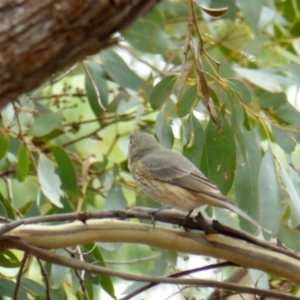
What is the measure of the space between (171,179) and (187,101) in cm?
33

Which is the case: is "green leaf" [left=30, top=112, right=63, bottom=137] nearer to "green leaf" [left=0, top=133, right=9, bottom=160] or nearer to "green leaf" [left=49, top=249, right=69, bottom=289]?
"green leaf" [left=0, top=133, right=9, bottom=160]

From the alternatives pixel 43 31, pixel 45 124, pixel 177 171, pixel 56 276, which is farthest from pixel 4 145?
pixel 43 31

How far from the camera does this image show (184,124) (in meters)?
2.31

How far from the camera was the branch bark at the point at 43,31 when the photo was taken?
0.95m

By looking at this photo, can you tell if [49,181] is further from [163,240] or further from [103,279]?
[163,240]

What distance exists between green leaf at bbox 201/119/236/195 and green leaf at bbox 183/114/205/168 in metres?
0.04

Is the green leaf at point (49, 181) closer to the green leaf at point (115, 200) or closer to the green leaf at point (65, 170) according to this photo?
the green leaf at point (65, 170)

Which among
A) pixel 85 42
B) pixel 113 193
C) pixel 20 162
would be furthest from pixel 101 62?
pixel 85 42

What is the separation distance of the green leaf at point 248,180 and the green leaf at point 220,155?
4 cm

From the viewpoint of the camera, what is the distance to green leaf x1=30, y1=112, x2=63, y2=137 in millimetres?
2658

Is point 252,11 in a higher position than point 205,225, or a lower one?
higher

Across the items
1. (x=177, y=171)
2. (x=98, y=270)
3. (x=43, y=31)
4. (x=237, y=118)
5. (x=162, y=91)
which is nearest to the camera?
(x=43, y=31)

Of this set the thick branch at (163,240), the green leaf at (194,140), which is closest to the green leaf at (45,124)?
the green leaf at (194,140)

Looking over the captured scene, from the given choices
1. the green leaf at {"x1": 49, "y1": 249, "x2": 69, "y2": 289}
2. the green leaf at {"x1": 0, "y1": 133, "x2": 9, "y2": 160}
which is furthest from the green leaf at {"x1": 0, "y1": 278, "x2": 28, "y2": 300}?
the green leaf at {"x1": 0, "y1": 133, "x2": 9, "y2": 160}
